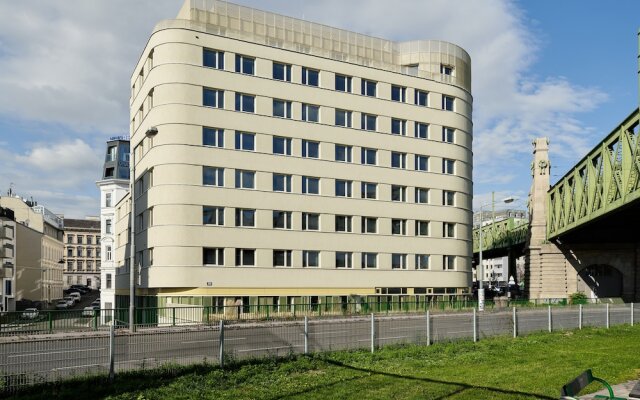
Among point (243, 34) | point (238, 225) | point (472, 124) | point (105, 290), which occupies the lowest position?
point (105, 290)

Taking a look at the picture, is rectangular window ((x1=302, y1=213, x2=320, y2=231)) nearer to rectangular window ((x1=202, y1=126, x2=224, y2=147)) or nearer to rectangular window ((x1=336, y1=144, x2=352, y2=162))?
rectangular window ((x1=336, y1=144, x2=352, y2=162))

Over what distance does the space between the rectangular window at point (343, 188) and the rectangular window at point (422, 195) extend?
22.5 ft

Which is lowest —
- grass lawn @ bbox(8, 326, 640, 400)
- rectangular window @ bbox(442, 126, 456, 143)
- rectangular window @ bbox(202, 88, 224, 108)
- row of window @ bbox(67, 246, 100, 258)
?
grass lawn @ bbox(8, 326, 640, 400)

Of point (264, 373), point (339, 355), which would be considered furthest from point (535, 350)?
point (264, 373)

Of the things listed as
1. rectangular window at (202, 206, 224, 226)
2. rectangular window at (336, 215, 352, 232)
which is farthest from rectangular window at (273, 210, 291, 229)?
rectangular window at (336, 215, 352, 232)

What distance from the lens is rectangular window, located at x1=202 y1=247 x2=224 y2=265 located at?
44.0m

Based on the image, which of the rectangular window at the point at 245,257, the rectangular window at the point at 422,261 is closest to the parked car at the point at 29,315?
the rectangular window at the point at 245,257

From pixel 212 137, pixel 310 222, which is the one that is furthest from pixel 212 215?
pixel 310 222

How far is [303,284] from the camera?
157 feet

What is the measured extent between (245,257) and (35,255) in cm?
6561

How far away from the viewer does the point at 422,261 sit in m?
53.9

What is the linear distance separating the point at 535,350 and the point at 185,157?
29.5m

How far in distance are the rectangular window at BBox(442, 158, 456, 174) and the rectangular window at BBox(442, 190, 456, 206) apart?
71.3 inches

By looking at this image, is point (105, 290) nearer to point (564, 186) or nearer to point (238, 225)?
point (238, 225)
